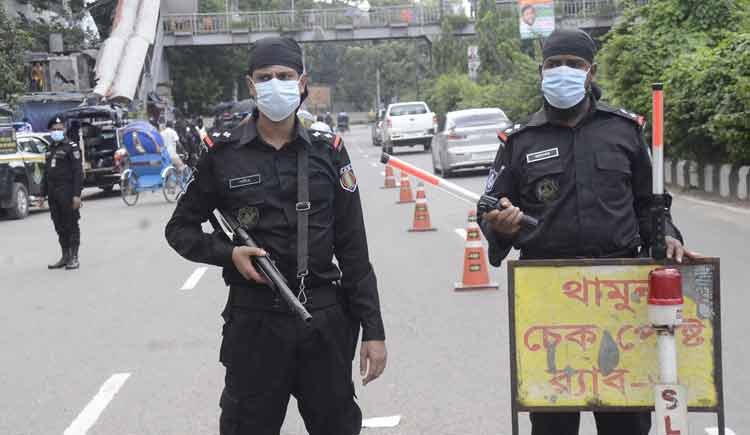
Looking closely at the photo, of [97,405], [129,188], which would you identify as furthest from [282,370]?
[129,188]

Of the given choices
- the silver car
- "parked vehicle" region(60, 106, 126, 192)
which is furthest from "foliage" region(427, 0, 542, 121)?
"parked vehicle" region(60, 106, 126, 192)

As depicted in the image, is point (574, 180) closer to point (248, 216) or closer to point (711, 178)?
point (248, 216)

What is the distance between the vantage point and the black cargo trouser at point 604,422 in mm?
4121

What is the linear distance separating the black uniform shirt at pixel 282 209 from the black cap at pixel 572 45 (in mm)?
1007

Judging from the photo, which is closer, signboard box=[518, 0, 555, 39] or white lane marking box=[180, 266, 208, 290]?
white lane marking box=[180, 266, 208, 290]

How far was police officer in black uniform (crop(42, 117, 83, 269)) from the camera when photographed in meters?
13.8

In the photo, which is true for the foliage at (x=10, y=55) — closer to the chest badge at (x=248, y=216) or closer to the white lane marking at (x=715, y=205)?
the white lane marking at (x=715, y=205)

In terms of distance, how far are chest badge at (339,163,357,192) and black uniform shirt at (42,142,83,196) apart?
10586mm

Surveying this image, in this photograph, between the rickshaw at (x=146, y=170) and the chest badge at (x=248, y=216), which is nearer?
the chest badge at (x=248, y=216)

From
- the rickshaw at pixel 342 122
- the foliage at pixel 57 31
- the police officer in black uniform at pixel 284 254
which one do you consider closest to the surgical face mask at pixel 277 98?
the police officer in black uniform at pixel 284 254

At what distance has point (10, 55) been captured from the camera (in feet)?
119

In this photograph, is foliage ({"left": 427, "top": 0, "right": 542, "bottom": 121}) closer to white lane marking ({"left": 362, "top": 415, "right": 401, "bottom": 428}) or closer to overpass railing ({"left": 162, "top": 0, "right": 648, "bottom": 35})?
overpass railing ({"left": 162, "top": 0, "right": 648, "bottom": 35})

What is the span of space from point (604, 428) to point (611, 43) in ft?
64.5

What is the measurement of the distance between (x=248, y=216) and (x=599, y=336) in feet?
4.38
